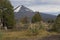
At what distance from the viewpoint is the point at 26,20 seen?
170 feet

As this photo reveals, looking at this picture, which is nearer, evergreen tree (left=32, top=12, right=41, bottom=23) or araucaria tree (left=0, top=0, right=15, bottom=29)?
araucaria tree (left=0, top=0, right=15, bottom=29)

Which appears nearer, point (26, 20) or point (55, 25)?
point (55, 25)

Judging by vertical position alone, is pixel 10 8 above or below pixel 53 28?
above

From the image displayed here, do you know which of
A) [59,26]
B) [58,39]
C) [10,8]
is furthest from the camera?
[10,8]

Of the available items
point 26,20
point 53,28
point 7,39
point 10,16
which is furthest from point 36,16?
point 7,39

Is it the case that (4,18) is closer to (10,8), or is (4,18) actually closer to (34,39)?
(10,8)

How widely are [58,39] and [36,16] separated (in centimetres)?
3221

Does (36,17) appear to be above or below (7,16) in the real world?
below

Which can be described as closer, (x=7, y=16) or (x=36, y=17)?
(x=7, y=16)

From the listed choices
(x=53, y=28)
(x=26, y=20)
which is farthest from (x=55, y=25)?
(x=26, y=20)

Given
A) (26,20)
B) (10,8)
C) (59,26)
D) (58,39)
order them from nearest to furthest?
1. (58,39)
2. (59,26)
3. (10,8)
4. (26,20)

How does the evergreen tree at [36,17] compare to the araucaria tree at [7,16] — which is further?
the evergreen tree at [36,17]

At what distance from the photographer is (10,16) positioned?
41.9 meters

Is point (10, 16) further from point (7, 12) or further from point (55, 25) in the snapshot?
point (55, 25)
